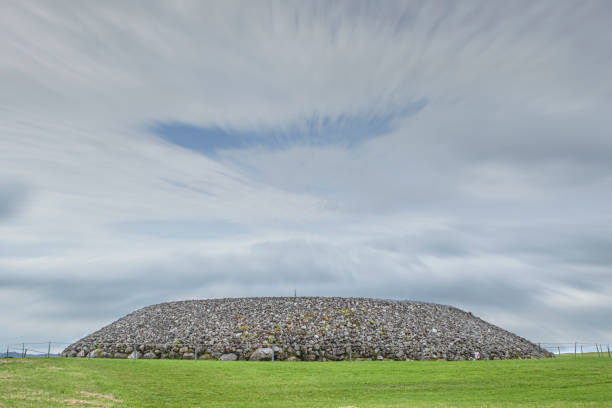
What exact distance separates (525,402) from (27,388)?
75.1 feet

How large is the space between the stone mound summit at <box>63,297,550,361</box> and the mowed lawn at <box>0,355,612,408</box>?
29.8 ft

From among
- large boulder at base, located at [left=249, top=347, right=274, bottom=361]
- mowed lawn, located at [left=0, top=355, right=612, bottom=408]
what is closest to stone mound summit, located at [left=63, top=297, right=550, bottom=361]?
large boulder at base, located at [left=249, top=347, right=274, bottom=361]

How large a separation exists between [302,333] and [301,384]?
68.1 ft

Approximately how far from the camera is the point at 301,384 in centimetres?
2981

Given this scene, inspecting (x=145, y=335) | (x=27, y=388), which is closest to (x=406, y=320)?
(x=145, y=335)

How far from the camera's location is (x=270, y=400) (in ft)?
80.1

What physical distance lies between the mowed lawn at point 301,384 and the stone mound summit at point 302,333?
29.8 feet

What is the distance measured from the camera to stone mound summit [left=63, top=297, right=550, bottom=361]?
48.3m

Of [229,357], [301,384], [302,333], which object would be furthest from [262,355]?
[301,384]

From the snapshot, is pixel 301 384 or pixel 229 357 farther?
pixel 229 357

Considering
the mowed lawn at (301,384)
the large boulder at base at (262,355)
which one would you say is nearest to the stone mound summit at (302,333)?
the large boulder at base at (262,355)

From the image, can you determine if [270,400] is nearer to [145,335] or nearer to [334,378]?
[334,378]

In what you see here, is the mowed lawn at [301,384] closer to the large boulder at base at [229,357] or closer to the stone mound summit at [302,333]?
the large boulder at base at [229,357]

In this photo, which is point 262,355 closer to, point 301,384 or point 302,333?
point 302,333
